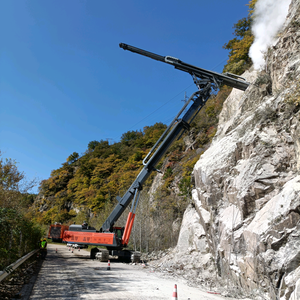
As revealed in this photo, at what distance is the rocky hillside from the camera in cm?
756

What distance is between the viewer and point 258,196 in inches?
386

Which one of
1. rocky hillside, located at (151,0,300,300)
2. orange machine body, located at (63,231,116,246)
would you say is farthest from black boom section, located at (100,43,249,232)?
orange machine body, located at (63,231,116,246)

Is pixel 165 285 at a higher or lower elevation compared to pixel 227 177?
lower

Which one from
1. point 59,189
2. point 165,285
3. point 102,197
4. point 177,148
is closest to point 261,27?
point 165,285

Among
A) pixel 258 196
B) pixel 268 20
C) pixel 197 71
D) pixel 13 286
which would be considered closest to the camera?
pixel 13 286

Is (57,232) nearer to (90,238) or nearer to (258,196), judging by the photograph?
(90,238)

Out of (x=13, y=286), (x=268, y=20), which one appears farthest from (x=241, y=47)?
(x=13, y=286)

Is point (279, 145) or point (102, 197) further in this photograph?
point (102, 197)

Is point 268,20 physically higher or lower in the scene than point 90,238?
higher

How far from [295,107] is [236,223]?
5.24 m

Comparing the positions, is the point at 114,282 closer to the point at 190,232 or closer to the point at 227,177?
the point at 227,177

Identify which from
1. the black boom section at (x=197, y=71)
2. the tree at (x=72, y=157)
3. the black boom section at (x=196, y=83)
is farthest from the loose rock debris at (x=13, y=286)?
the tree at (x=72, y=157)

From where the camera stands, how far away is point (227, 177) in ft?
39.7

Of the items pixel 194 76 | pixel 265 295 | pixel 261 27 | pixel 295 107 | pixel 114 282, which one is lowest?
pixel 114 282
